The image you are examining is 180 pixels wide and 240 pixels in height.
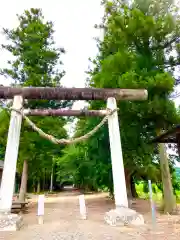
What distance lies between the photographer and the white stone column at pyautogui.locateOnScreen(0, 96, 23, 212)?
6.00 meters

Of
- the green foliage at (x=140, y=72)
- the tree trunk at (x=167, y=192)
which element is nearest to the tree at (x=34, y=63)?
the green foliage at (x=140, y=72)

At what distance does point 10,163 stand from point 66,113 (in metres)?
2.39

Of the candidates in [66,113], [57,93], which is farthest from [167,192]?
[57,93]

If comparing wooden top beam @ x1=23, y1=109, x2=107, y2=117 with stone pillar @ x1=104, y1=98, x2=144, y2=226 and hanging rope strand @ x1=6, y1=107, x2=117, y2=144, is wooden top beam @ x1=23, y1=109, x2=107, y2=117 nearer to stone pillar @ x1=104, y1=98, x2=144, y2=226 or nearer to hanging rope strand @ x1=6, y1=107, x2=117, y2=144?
hanging rope strand @ x1=6, y1=107, x2=117, y2=144

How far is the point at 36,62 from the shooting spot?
1448 cm

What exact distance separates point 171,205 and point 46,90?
7262mm

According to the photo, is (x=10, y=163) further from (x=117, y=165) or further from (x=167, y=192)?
(x=167, y=192)

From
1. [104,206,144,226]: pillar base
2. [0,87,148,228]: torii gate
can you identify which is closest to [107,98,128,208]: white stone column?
[0,87,148,228]: torii gate

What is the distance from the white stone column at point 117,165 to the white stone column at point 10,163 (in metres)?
2.93

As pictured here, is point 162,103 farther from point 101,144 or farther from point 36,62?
point 36,62

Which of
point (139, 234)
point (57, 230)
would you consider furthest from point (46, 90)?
point (139, 234)

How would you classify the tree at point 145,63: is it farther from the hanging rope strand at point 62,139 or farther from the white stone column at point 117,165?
the hanging rope strand at point 62,139

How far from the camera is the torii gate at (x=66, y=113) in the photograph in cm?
636

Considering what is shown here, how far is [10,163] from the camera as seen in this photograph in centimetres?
640
